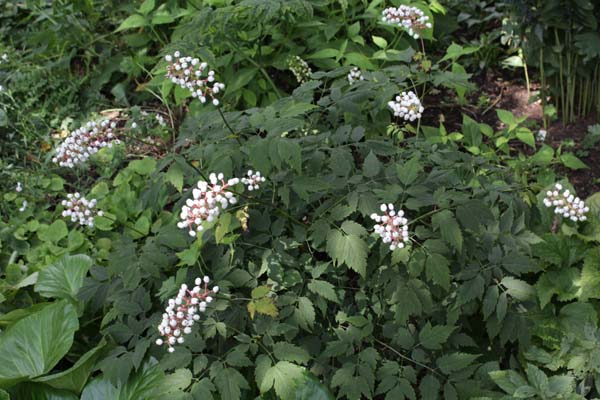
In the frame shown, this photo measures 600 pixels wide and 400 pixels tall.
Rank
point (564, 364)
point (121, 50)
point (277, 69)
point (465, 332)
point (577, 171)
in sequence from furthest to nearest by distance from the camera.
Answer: point (121, 50)
point (277, 69)
point (577, 171)
point (465, 332)
point (564, 364)

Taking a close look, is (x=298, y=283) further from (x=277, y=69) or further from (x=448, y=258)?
(x=277, y=69)

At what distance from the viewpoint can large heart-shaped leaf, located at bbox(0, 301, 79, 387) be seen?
7.97ft

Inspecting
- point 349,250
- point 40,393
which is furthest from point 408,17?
point 40,393

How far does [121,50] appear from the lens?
13.9 ft

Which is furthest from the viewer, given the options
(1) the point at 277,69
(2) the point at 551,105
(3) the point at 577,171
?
(1) the point at 277,69

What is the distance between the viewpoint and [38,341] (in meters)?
2.47

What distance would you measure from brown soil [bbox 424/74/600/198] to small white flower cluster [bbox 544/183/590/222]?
928mm

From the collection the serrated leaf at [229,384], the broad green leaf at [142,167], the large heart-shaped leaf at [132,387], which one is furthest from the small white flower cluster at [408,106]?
the broad green leaf at [142,167]

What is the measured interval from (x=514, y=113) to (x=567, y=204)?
4.64 ft

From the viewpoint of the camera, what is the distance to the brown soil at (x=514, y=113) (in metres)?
3.33

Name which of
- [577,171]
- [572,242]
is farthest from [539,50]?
[572,242]

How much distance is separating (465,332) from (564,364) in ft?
1.23

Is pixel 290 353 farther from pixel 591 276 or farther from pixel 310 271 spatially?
pixel 591 276

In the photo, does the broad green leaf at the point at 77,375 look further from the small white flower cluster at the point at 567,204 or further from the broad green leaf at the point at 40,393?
the small white flower cluster at the point at 567,204
